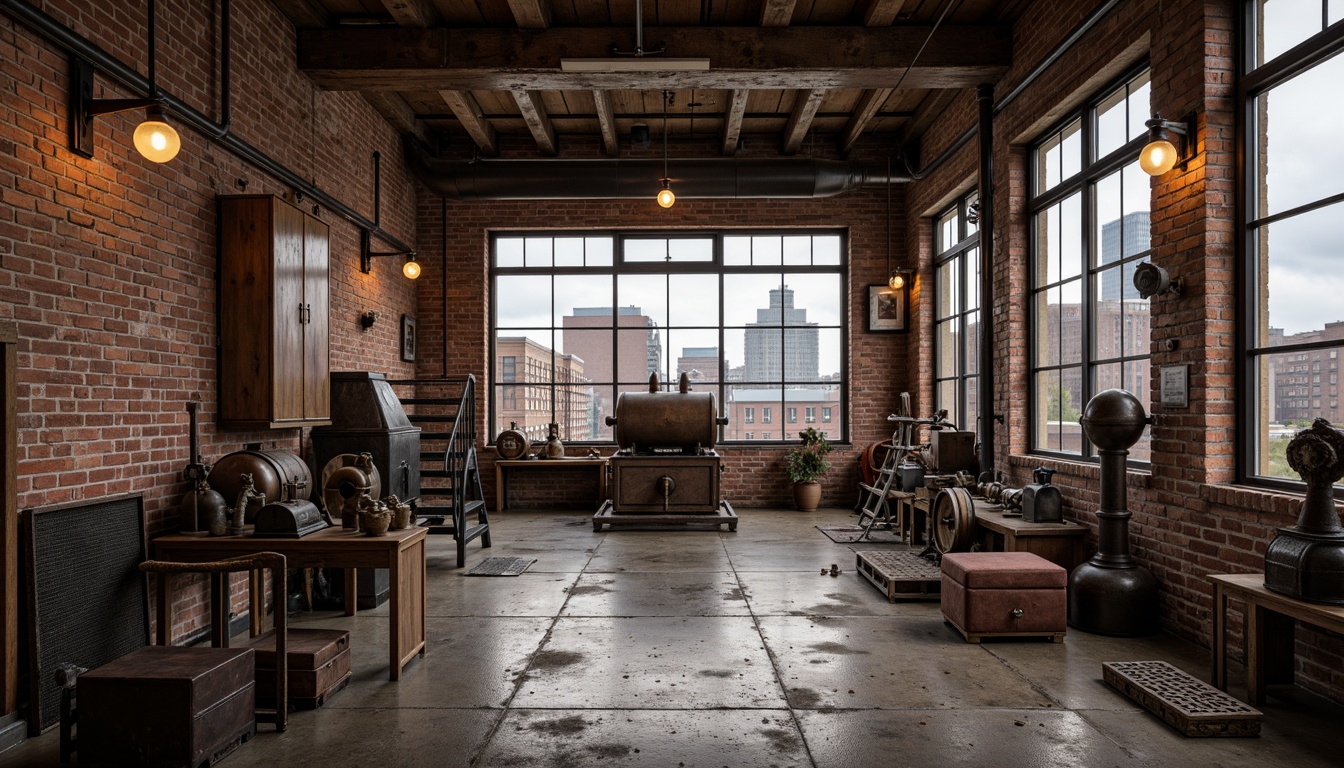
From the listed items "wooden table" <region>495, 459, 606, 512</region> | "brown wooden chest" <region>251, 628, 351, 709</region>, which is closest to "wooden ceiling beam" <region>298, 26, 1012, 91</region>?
"wooden table" <region>495, 459, 606, 512</region>

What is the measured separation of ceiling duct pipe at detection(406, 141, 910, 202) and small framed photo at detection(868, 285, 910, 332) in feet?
5.07

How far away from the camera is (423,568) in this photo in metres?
4.31

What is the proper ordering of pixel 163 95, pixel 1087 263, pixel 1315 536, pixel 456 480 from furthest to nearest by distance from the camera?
pixel 456 480, pixel 1087 263, pixel 163 95, pixel 1315 536

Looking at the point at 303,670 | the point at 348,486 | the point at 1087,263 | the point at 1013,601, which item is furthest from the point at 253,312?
the point at 1087,263

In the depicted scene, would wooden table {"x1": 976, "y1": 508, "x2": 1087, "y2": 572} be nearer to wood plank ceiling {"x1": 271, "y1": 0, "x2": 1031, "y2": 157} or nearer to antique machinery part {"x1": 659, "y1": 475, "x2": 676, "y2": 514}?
antique machinery part {"x1": 659, "y1": 475, "x2": 676, "y2": 514}

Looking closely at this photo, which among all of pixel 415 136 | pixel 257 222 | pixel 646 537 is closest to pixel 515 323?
pixel 415 136

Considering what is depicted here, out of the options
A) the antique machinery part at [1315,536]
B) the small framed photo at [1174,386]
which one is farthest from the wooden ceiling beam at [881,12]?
the antique machinery part at [1315,536]

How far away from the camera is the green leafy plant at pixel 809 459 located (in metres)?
9.63

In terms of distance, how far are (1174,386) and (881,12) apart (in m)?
3.66

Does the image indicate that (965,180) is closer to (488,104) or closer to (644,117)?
(644,117)

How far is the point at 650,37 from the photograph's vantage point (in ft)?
21.0

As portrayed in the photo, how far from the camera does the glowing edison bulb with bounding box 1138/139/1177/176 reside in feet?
13.6

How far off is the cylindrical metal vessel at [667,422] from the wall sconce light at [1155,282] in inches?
181

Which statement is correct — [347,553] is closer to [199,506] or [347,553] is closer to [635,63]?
[199,506]
